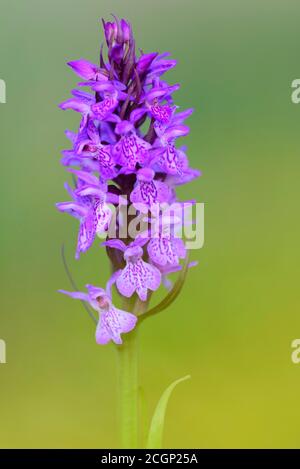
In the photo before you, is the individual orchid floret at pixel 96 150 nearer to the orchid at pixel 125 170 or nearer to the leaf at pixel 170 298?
the orchid at pixel 125 170

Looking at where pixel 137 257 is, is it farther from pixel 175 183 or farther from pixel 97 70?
pixel 97 70

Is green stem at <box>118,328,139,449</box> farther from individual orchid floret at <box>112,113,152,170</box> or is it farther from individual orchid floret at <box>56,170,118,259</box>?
individual orchid floret at <box>112,113,152,170</box>

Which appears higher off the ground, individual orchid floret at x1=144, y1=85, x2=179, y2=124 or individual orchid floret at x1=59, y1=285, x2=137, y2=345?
individual orchid floret at x1=144, y1=85, x2=179, y2=124

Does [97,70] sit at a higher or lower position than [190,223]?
higher

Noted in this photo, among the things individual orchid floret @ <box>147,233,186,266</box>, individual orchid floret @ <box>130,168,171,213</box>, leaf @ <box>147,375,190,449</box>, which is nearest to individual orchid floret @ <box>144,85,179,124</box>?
individual orchid floret @ <box>130,168,171,213</box>

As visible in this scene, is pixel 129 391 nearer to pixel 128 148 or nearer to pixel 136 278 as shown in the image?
pixel 136 278

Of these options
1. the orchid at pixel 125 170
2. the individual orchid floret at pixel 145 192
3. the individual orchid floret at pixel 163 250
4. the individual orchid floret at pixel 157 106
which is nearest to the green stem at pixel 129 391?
the orchid at pixel 125 170
